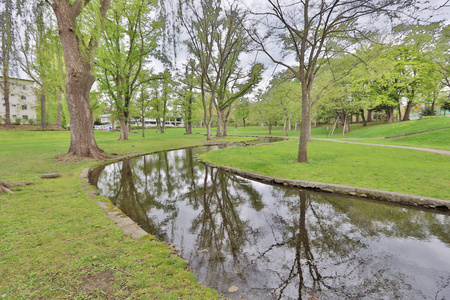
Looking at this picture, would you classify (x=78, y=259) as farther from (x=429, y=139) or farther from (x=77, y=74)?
(x=429, y=139)

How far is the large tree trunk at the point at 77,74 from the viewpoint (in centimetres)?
943

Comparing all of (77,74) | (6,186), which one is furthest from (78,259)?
(77,74)

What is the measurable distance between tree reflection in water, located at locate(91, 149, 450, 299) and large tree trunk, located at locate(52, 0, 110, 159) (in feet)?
19.7

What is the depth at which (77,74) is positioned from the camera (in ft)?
32.8

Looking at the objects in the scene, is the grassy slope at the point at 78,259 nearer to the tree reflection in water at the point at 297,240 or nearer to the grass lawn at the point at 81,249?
the grass lawn at the point at 81,249

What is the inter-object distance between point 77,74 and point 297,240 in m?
12.8

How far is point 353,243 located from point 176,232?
3.78 metres

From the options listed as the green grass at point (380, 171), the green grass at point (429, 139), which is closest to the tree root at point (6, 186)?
the green grass at point (380, 171)

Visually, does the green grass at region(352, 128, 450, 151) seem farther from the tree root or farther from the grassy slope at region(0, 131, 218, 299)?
the tree root

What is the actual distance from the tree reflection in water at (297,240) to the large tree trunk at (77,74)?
19.7 ft

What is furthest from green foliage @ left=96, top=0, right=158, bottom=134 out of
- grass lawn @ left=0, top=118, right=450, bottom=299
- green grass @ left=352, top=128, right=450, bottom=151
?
green grass @ left=352, top=128, right=450, bottom=151

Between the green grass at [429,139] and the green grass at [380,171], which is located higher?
the green grass at [429,139]

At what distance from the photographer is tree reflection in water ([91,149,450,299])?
9.07 feet

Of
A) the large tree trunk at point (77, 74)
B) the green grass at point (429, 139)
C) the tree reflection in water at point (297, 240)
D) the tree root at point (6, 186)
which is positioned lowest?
the tree reflection in water at point (297, 240)
